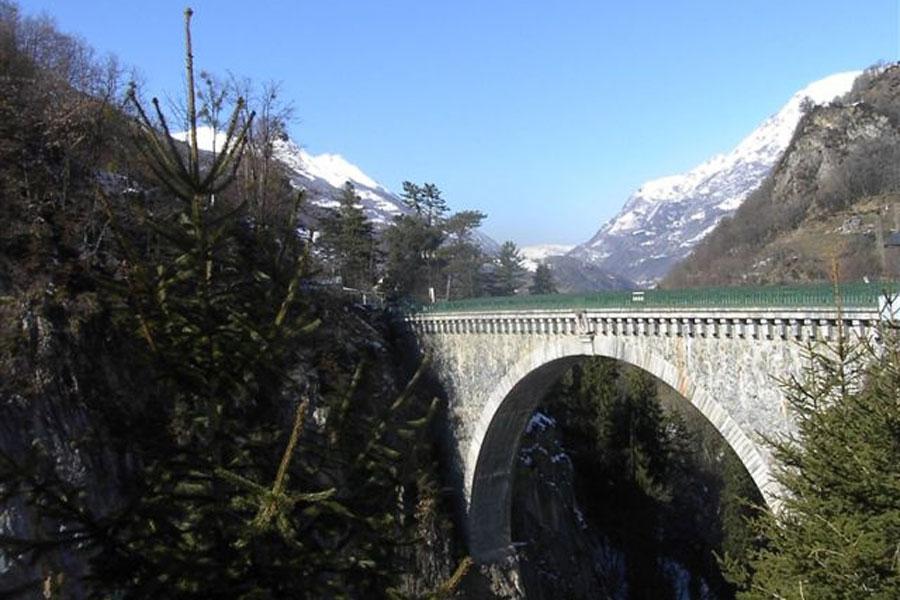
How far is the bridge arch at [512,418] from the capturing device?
640 inches

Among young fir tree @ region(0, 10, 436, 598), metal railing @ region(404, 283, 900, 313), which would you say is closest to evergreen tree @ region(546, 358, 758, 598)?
metal railing @ region(404, 283, 900, 313)

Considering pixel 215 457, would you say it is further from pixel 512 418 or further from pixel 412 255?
pixel 412 255

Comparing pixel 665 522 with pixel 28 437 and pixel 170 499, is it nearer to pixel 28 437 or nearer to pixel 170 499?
pixel 28 437

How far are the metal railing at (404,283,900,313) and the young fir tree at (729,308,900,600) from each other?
136 cm

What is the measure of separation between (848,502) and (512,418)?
1914 cm

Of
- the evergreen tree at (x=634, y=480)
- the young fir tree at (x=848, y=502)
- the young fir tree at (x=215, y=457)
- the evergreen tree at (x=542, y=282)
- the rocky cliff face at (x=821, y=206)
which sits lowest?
the evergreen tree at (x=634, y=480)

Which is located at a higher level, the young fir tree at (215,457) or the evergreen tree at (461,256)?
the evergreen tree at (461,256)

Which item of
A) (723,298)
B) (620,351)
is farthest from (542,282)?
(723,298)

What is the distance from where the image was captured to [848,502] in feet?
27.0

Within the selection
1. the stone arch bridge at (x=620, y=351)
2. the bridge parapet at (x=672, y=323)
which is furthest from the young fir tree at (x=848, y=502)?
the stone arch bridge at (x=620, y=351)

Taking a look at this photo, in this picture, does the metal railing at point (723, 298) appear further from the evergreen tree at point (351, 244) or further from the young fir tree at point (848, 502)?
the evergreen tree at point (351, 244)

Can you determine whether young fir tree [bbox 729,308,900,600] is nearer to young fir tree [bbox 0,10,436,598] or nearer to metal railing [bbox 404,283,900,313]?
metal railing [bbox 404,283,900,313]

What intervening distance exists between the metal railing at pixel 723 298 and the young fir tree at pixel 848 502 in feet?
4.45

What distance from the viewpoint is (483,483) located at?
2845 cm
